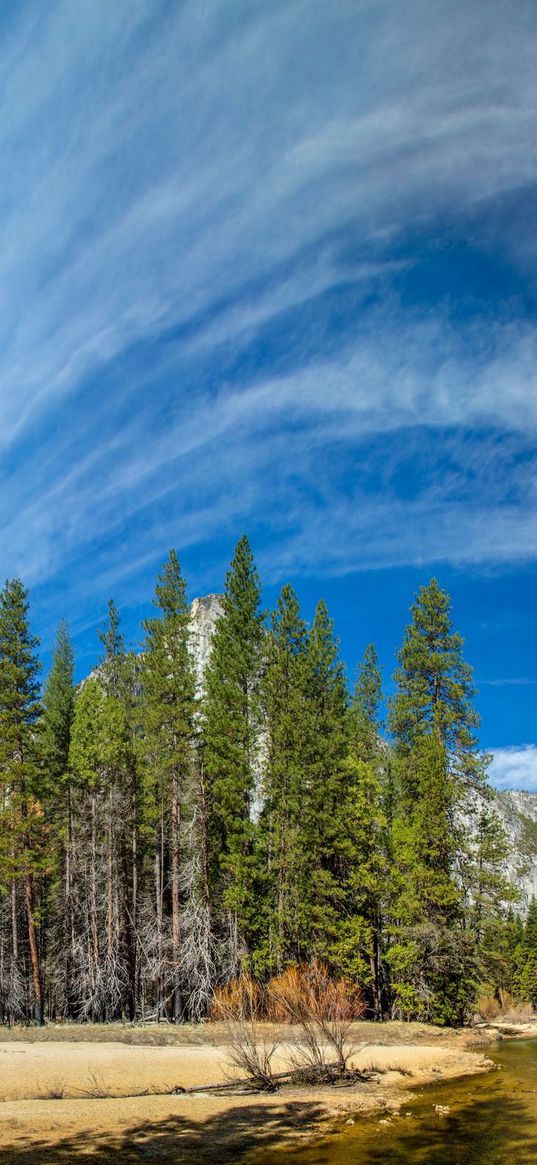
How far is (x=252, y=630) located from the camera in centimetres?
3212

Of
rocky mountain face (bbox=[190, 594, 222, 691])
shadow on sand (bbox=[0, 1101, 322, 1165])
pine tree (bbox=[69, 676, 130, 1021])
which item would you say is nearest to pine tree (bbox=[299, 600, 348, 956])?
pine tree (bbox=[69, 676, 130, 1021])

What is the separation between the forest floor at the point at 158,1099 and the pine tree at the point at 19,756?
6.54 meters

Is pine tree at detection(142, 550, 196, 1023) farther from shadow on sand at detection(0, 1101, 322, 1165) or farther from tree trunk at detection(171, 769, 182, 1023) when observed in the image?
shadow on sand at detection(0, 1101, 322, 1165)

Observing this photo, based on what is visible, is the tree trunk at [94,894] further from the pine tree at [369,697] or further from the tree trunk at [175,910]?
the pine tree at [369,697]

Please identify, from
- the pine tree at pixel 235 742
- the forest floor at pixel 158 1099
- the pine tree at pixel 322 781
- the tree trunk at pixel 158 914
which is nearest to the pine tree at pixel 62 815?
the tree trunk at pixel 158 914

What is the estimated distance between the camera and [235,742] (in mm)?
30031

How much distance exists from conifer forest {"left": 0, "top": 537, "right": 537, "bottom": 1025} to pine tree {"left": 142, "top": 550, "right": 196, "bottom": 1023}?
88 millimetres

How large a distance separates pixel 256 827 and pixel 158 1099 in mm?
16066

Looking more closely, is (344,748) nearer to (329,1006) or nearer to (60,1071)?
(329,1006)

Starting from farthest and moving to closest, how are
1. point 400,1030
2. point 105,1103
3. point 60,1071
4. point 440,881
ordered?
point 440,881, point 400,1030, point 60,1071, point 105,1103

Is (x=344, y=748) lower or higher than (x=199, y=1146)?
higher

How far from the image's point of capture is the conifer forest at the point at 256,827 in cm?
2741

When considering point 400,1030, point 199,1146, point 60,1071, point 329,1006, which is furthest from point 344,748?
point 199,1146

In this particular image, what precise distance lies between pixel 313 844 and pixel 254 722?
545 centimetres
